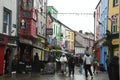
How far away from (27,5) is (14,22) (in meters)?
4.69

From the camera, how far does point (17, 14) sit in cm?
3778

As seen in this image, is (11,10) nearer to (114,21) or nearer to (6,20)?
(6,20)

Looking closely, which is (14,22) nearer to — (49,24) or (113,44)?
(113,44)


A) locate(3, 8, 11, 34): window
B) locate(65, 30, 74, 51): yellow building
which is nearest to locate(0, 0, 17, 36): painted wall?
locate(3, 8, 11, 34): window

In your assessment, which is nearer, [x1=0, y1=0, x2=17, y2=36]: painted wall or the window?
[x1=0, y1=0, x2=17, y2=36]: painted wall

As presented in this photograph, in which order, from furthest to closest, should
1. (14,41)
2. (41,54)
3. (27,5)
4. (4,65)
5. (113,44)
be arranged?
(41,54) < (113,44) < (27,5) < (14,41) < (4,65)

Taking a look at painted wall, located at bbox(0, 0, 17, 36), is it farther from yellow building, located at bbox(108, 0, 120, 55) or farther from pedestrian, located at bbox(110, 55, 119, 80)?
pedestrian, located at bbox(110, 55, 119, 80)

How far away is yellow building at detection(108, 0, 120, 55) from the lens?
149ft

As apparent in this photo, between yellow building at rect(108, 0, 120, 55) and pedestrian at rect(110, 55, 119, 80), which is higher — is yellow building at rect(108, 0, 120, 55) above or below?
above

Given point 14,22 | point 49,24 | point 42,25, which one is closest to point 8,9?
point 14,22

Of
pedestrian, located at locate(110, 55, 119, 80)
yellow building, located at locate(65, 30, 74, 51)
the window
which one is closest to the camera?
pedestrian, located at locate(110, 55, 119, 80)

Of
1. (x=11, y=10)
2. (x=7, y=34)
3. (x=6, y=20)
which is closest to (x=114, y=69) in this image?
(x=7, y=34)

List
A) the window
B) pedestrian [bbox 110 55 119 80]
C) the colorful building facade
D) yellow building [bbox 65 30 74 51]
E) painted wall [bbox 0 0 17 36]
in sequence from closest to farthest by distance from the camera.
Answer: pedestrian [bbox 110 55 119 80]
the colorful building facade
painted wall [bbox 0 0 17 36]
the window
yellow building [bbox 65 30 74 51]

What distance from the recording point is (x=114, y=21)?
46.5 metres
